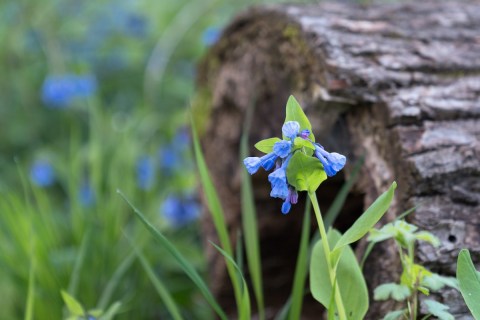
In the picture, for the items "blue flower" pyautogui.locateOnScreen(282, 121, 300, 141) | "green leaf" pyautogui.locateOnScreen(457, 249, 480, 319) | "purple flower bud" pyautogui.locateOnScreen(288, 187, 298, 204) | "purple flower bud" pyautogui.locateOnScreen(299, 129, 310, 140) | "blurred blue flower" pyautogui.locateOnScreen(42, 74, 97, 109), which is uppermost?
"blue flower" pyautogui.locateOnScreen(282, 121, 300, 141)

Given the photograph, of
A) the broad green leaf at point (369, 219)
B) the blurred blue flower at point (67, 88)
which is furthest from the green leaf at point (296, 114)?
the blurred blue flower at point (67, 88)

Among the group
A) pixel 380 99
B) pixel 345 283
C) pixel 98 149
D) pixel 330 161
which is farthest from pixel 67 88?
pixel 330 161

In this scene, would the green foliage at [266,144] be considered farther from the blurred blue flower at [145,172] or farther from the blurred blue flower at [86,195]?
the blurred blue flower at [145,172]

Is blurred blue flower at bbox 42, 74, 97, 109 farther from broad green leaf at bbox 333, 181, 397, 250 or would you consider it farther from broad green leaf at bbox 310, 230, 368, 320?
broad green leaf at bbox 333, 181, 397, 250

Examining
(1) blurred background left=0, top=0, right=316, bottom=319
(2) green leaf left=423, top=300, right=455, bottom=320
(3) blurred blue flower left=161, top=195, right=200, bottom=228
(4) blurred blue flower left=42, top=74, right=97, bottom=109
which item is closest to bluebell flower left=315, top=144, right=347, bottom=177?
(2) green leaf left=423, top=300, right=455, bottom=320

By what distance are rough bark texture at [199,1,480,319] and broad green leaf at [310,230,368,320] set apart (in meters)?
0.17

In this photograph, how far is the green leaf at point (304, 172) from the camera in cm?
96

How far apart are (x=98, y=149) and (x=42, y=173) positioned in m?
0.77

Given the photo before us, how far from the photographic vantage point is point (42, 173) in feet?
10.1

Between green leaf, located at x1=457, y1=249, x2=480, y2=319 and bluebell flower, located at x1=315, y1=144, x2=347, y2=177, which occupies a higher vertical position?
bluebell flower, located at x1=315, y1=144, x2=347, y2=177

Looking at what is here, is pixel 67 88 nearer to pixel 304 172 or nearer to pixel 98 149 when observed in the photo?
pixel 98 149

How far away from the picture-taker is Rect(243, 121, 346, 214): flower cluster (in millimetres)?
951

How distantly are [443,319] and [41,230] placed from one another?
137cm

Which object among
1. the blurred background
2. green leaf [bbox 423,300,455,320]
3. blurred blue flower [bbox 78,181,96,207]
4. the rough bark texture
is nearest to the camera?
green leaf [bbox 423,300,455,320]
